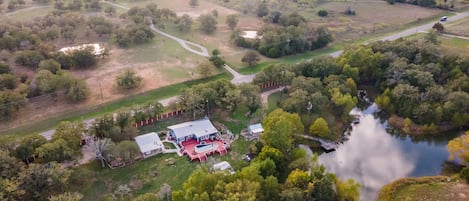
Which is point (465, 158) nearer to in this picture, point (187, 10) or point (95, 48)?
point (95, 48)

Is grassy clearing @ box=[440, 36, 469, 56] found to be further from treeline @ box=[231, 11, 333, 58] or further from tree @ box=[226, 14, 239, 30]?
tree @ box=[226, 14, 239, 30]

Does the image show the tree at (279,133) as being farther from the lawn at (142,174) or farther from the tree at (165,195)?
the tree at (165,195)

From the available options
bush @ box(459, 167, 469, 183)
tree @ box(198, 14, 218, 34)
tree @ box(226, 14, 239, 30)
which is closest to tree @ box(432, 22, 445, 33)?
tree @ box(226, 14, 239, 30)

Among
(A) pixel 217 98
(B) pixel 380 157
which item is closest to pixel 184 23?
(A) pixel 217 98

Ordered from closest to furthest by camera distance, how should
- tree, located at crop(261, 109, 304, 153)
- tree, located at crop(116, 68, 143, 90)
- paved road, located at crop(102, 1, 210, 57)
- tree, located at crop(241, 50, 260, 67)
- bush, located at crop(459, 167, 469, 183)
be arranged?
1. bush, located at crop(459, 167, 469, 183)
2. tree, located at crop(261, 109, 304, 153)
3. tree, located at crop(116, 68, 143, 90)
4. tree, located at crop(241, 50, 260, 67)
5. paved road, located at crop(102, 1, 210, 57)

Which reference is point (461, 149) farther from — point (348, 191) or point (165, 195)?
point (165, 195)

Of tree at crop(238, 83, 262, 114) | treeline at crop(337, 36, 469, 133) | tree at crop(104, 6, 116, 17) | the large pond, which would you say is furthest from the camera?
tree at crop(104, 6, 116, 17)
